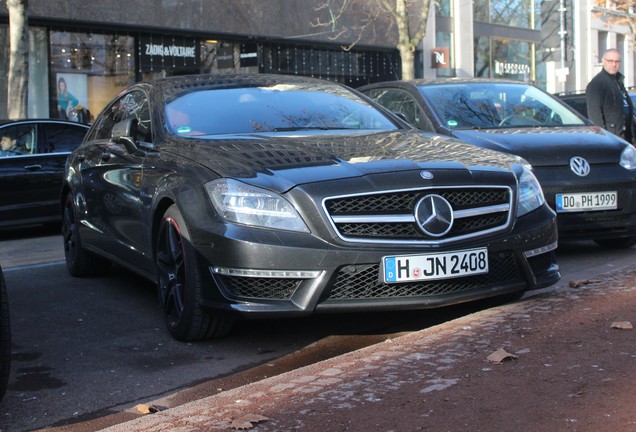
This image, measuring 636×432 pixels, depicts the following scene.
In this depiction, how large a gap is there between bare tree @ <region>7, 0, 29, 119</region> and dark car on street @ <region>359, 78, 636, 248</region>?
9038 mm

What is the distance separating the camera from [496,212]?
5.45 meters

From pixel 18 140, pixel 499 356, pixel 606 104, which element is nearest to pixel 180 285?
pixel 499 356

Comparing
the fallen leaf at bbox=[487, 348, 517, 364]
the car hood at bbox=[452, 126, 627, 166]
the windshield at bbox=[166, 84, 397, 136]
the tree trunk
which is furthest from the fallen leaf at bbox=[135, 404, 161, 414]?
the tree trunk

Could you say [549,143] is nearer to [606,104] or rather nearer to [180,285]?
[606,104]

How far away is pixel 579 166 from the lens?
8156 millimetres

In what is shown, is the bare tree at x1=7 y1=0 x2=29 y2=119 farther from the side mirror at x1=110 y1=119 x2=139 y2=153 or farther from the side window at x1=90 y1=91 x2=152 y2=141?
the side mirror at x1=110 y1=119 x2=139 y2=153

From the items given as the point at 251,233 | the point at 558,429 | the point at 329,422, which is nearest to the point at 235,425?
the point at 329,422

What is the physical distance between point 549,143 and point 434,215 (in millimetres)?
3444

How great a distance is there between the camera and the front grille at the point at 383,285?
504 cm

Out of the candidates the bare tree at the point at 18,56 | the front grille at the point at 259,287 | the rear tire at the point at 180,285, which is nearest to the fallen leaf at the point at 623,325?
the front grille at the point at 259,287

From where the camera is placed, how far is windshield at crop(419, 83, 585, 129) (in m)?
8.97

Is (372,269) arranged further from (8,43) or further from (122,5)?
(122,5)

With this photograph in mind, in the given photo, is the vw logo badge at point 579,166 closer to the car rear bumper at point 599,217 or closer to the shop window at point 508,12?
the car rear bumper at point 599,217

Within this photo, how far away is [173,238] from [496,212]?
1838 mm
